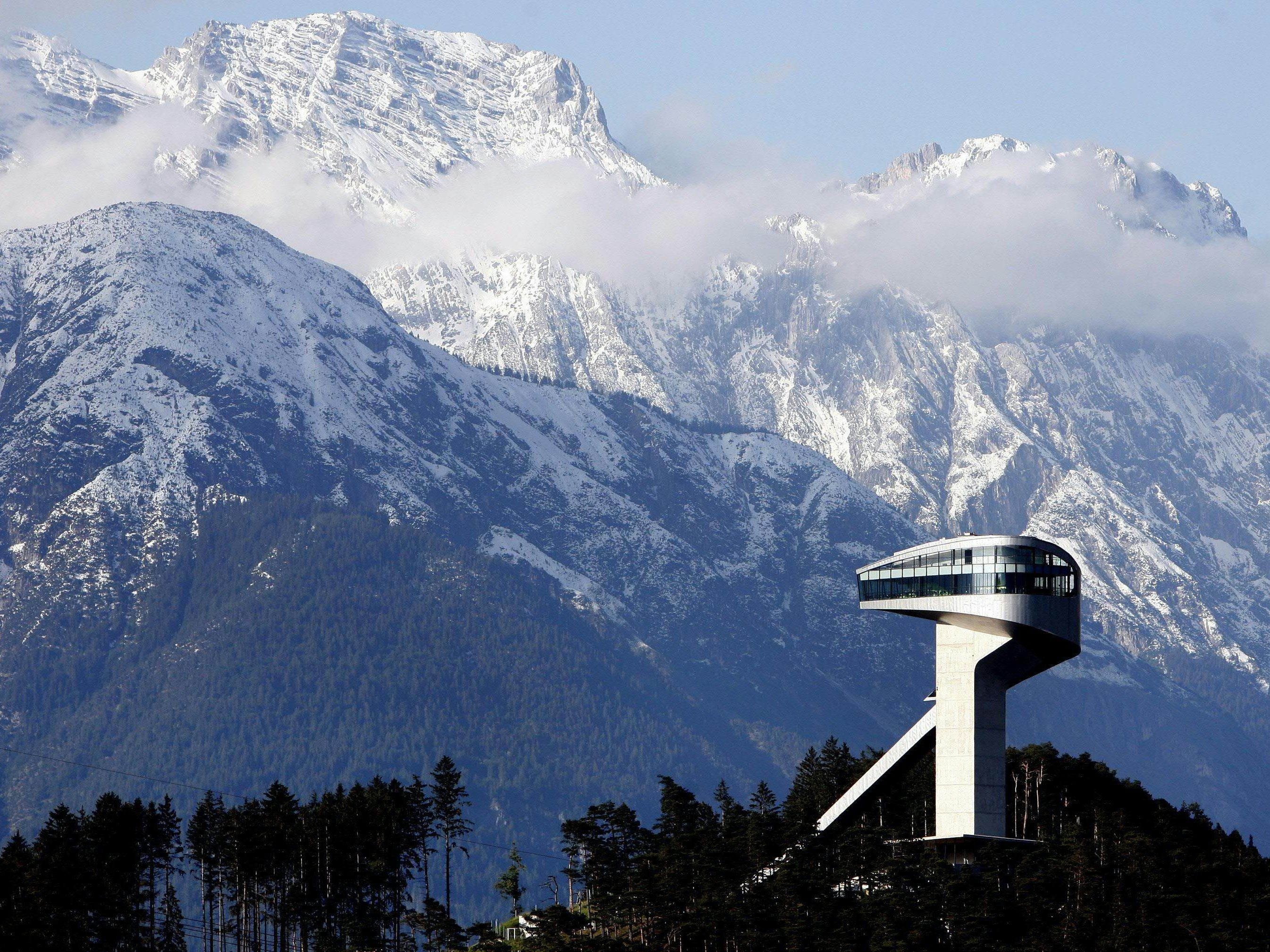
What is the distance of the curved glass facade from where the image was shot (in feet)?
631

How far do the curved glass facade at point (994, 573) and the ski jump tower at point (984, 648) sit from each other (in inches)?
3.3

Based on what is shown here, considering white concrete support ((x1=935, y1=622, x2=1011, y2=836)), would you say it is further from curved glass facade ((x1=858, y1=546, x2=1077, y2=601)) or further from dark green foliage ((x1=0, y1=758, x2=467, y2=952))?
dark green foliage ((x1=0, y1=758, x2=467, y2=952))

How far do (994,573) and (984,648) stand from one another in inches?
266

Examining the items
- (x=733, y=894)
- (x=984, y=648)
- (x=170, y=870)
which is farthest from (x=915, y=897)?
(x=170, y=870)

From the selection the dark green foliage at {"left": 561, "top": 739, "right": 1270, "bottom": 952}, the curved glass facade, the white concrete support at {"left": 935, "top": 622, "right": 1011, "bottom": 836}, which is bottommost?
the dark green foliage at {"left": 561, "top": 739, "right": 1270, "bottom": 952}

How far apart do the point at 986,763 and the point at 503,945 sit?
150 ft

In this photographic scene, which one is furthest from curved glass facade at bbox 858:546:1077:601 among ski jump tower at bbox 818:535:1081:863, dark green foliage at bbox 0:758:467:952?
dark green foliage at bbox 0:758:467:952

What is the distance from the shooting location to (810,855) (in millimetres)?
190375

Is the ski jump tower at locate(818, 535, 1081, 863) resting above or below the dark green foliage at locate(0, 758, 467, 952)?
above

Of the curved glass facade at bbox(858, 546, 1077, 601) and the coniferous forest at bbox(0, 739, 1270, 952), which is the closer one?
the coniferous forest at bbox(0, 739, 1270, 952)

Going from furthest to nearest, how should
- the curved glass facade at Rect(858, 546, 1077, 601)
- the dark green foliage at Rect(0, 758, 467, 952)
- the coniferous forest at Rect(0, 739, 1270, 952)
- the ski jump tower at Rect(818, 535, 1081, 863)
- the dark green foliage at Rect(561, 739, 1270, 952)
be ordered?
1. the curved glass facade at Rect(858, 546, 1077, 601)
2. the ski jump tower at Rect(818, 535, 1081, 863)
3. the dark green foliage at Rect(0, 758, 467, 952)
4. the coniferous forest at Rect(0, 739, 1270, 952)
5. the dark green foliage at Rect(561, 739, 1270, 952)

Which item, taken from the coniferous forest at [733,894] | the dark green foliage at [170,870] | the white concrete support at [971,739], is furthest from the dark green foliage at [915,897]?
the dark green foliage at [170,870]

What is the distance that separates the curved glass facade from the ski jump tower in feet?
0.27

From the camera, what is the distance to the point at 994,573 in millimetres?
193125
